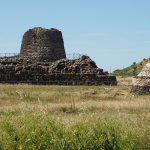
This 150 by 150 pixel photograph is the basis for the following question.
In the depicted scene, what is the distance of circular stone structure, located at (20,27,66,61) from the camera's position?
55.2 m

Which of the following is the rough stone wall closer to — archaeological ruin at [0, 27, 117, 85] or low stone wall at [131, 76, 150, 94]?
archaeological ruin at [0, 27, 117, 85]

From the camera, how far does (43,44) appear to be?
2176 inches

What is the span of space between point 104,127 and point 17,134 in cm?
185

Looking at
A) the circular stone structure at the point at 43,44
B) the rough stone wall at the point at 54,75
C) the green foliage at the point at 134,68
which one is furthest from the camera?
the green foliage at the point at 134,68

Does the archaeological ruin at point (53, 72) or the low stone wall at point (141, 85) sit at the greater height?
the archaeological ruin at point (53, 72)

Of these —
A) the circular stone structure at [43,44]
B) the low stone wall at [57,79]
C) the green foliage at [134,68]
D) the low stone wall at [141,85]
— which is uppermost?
the circular stone structure at [43,44]

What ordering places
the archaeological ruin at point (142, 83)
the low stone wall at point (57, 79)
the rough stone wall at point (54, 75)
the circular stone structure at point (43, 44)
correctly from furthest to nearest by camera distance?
the circular stone structure at point (43, 44) < the rough stone wall at point (54, 75) < the low stone wall at point (57, 79) < the archaeological ruin at point (142, 83)

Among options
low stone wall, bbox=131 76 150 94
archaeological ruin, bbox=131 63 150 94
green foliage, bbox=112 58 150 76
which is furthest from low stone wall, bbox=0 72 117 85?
green foliage, bbox=112 58 150 76

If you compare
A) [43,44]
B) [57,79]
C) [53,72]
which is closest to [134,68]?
[43,44]

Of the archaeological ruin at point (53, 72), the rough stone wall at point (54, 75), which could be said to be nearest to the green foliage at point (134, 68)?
the archaeological ruin at point (53, 72)

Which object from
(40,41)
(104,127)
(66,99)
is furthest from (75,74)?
(104,127)

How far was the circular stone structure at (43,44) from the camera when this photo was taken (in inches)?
2172

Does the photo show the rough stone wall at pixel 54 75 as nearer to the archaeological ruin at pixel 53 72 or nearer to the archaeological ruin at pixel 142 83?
the archaeological ruin at pixel 53 72

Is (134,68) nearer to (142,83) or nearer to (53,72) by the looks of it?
(53,72)
